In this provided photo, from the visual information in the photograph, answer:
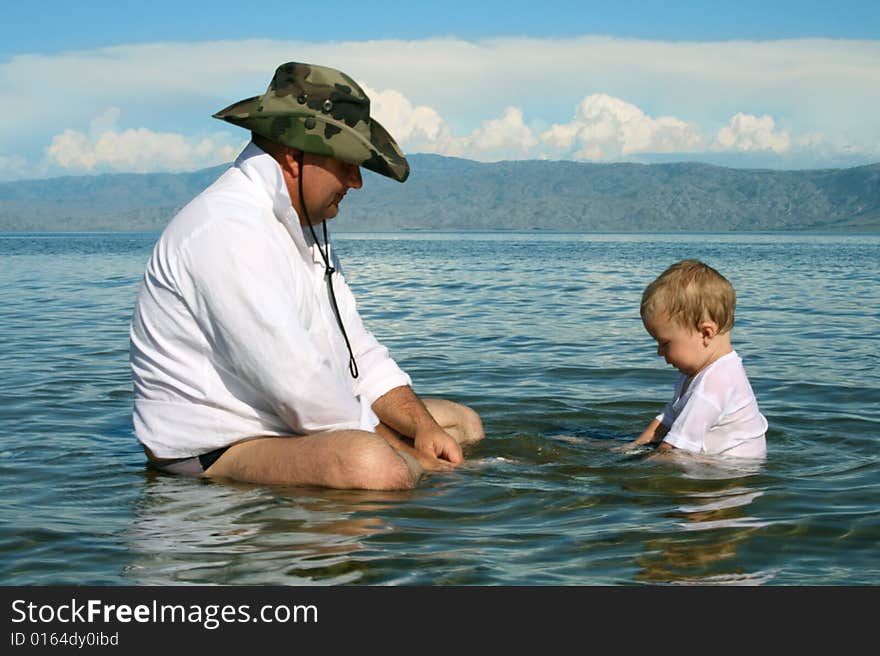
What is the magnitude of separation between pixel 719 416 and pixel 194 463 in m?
2.67

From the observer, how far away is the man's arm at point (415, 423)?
5629mm

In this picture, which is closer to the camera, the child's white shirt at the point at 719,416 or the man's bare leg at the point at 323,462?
the man's bare leg at the point at 323,462

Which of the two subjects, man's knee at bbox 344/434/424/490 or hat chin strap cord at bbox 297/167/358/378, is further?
hat chin strap cord at bbox 297/167/358/378

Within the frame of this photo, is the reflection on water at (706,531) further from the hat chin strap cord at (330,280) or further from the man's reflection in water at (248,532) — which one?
the hat chin strap cord at (330,280)

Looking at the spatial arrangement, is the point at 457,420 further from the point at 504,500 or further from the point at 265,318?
the point at 265,318

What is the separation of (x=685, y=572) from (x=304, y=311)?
2109 mm

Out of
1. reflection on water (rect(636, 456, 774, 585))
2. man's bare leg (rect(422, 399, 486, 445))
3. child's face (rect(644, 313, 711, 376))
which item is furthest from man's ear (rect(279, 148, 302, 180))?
reflection on water (rect(636, 456, 774, 585))

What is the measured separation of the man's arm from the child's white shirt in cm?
116

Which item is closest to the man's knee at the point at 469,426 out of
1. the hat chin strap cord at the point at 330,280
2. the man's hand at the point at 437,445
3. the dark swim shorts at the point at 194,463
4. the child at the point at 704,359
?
the man's hand at the point at 437,445

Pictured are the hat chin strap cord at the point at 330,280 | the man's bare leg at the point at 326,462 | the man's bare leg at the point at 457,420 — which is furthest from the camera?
the man's bare leg at the point at 457,420

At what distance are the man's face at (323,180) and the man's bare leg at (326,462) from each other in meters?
1.05

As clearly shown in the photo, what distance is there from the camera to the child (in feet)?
18.9

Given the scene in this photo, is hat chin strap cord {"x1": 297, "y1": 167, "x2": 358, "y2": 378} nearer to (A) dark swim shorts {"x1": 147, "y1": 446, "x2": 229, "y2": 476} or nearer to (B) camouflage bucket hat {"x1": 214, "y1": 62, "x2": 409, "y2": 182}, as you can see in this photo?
(B) camouflage bucket hat {"x1": 214, "y1": 62, "x2": 409, "y2": 182}
